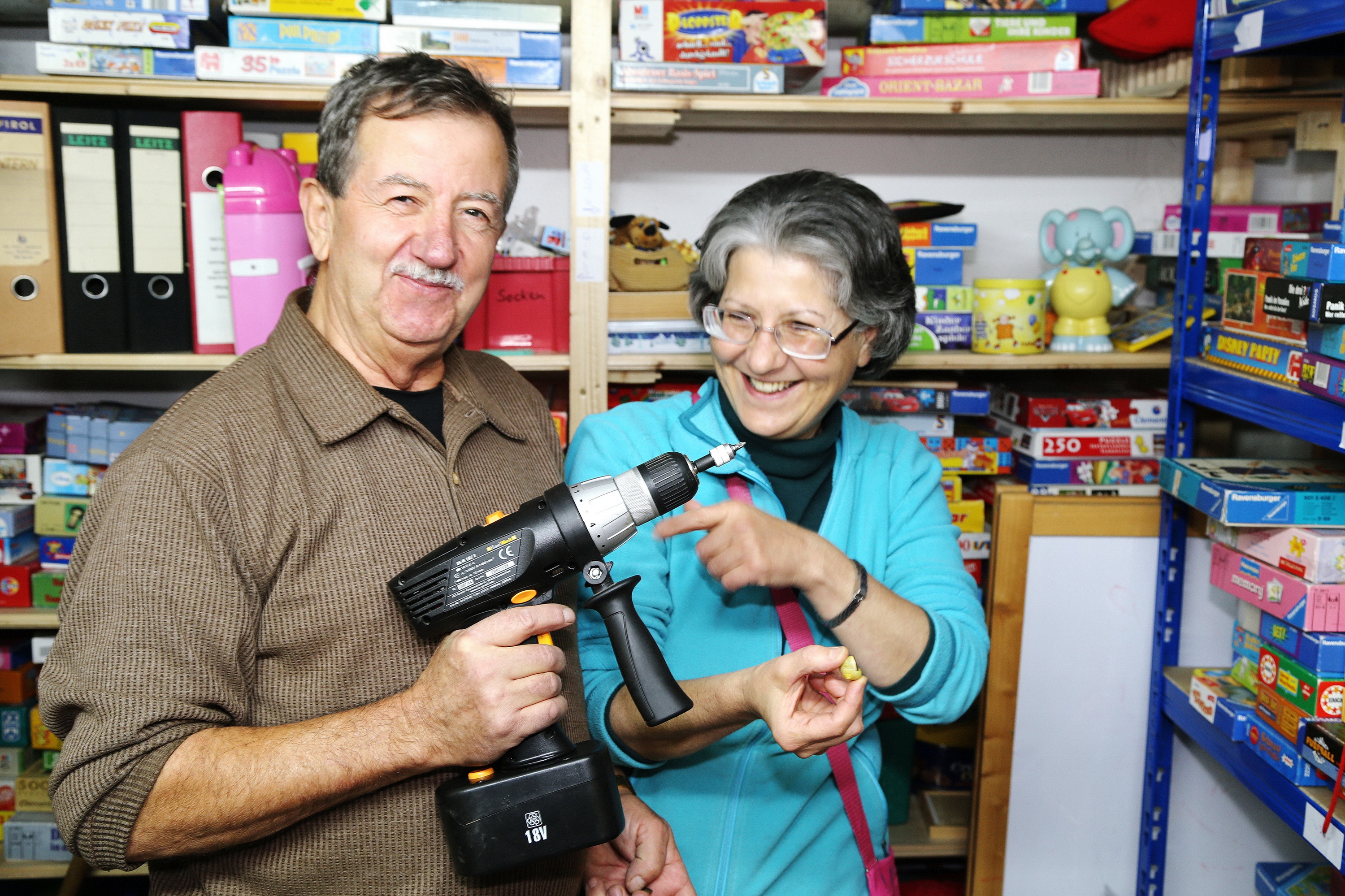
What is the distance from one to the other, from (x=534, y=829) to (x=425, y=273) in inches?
25.0

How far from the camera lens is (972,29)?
1.90 meters

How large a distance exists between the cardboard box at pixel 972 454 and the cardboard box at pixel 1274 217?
1.90 ft

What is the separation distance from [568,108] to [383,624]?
1.15 meters

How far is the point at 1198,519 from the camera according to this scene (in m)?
1.86

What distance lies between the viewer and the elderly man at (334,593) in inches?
35.0

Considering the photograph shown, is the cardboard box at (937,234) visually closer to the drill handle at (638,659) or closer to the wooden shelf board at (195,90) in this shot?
the wooden shelf board at (195,90)

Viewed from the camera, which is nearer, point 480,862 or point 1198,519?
point 480,862

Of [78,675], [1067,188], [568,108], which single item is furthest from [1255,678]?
[78,675]

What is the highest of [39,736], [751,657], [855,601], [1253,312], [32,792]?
[1253,312]

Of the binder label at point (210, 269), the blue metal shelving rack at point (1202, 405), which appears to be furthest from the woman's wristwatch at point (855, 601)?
the binder label at point (210, 269)

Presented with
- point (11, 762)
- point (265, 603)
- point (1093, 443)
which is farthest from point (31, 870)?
point (1093, 443)

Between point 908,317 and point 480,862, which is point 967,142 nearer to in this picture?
point 908,317

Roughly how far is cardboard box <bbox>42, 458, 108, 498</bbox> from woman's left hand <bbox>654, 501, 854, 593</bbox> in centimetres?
139

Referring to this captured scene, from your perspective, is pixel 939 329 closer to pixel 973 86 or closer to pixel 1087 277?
pixel 1087 277
